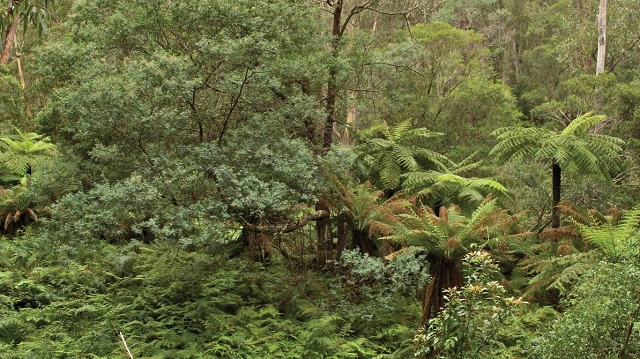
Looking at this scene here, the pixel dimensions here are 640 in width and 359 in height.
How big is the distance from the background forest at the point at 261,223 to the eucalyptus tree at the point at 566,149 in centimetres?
4

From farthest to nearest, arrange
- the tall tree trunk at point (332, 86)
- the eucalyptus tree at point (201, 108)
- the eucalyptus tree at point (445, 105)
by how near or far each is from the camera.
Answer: the eucalyptus tree at point (445, 105)
the tall tree trunk at point (332, 86)
the eucalyptus tree at point (201, 108)

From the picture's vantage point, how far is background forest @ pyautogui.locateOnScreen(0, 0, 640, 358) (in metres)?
6.61

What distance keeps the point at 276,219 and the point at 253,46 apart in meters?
2.19

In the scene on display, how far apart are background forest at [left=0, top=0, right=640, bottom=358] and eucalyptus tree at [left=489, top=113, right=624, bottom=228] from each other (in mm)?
36

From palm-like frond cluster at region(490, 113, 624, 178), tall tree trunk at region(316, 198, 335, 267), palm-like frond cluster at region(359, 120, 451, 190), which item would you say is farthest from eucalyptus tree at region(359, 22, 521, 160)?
tall tree trunk at region(316, 198, 335, 267)

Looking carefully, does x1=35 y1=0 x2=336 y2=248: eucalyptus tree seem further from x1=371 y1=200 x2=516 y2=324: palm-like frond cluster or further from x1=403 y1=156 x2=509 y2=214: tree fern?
x1=403 y1=156 x2=509 y2=214: tree fern

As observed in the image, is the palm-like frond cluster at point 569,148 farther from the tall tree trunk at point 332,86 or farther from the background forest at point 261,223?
the tall tree trunk at point 332,86

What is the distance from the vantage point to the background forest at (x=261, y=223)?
661 cm

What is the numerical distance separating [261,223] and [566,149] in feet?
16.1

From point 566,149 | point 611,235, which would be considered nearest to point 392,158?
point 566,149

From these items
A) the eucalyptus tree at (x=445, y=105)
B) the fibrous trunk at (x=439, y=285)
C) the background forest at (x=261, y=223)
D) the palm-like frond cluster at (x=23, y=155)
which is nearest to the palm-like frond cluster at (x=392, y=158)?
the background forest at (x=261, y=223)

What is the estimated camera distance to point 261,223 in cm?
761

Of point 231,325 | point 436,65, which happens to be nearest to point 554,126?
point 436,65

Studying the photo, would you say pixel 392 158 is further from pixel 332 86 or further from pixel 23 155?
pixel 23 155
